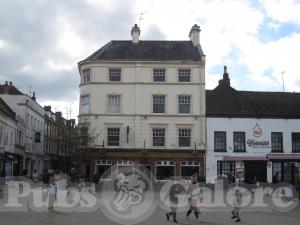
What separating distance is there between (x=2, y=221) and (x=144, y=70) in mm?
30570

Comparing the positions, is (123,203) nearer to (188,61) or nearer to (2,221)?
(2,221)

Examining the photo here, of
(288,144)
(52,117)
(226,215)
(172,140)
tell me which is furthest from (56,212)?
(52,117)

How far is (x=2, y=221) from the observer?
682 inches

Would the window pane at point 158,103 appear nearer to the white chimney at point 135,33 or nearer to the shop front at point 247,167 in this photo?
the white chimney at point 135,33

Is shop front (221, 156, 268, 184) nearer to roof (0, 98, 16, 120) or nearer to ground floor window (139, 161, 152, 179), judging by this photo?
ground floor window (139, 161, 152, 179)

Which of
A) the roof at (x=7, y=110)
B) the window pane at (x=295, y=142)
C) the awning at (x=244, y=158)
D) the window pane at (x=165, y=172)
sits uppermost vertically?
the roof at (x=7, y=110)

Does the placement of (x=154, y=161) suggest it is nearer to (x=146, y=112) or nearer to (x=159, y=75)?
(x=146, y=112)

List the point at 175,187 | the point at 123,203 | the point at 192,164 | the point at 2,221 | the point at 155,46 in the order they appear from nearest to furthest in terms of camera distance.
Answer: the point at 2,221 → the point at 175,187 → the point at 123,203 → the point at 192,164 → the point at 155,46

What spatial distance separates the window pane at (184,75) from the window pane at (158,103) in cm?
230

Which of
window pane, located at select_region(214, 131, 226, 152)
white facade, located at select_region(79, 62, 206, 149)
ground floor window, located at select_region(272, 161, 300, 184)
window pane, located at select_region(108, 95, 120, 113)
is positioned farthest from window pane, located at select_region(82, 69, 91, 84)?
ground floor window, located at select_region(272, 161, 300, 184)

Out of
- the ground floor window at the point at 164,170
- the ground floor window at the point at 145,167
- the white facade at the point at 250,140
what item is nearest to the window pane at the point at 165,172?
the ground floor window at the point at 164,170

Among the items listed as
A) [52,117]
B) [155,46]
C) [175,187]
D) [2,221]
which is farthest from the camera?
[52,117]

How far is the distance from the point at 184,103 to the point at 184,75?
255 centimetres

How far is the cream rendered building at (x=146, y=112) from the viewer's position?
45.3 metres
